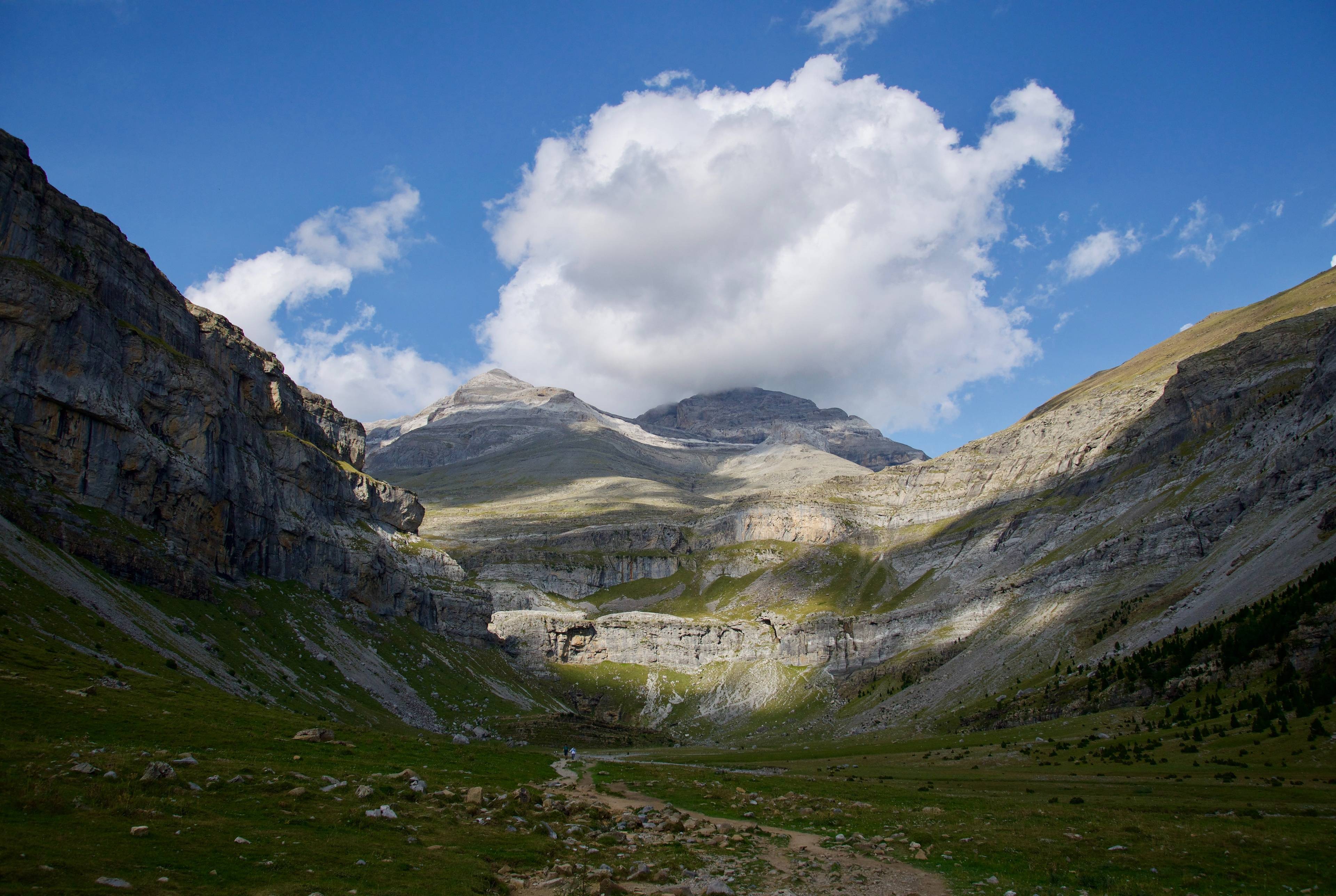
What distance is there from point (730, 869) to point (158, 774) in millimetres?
18225

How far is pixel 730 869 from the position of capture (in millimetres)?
24109

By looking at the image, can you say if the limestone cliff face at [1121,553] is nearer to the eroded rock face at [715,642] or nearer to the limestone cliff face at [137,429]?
the eroded rock face at [715,642]

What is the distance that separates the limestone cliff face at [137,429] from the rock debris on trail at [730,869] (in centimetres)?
7455

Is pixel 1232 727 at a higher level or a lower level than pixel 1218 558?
lower

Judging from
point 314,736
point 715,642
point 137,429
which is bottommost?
point 715,642

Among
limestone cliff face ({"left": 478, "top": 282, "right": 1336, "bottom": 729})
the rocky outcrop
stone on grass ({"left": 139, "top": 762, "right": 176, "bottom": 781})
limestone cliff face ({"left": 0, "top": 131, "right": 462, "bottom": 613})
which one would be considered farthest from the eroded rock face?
stone on grass ({"left": 139, "top": 762, "right": 176, "bottom": 781})

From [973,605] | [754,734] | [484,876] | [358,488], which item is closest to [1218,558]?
[973,605]

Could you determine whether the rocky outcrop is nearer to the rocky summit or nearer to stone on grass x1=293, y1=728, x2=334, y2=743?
the rocky summit

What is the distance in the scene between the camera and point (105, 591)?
6981 cm

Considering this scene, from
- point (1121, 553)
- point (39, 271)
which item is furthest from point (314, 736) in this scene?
point (1121, 553)

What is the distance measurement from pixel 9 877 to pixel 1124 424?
224m

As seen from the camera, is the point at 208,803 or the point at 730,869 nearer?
the point at 208,803

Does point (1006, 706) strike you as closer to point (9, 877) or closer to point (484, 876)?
point (484, 876)

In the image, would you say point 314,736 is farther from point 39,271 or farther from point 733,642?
point 733,642
